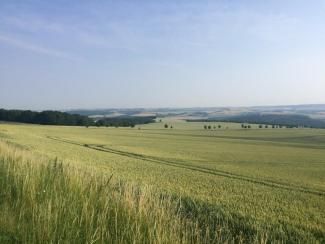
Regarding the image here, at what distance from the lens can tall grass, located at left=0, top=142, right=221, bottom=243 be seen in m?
5.82

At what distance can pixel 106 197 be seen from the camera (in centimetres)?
769

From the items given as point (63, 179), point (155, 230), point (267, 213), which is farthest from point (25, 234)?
point (267, 213)

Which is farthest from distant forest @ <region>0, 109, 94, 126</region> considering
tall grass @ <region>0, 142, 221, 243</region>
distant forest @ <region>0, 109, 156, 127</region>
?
tall grass @ <region>0, 142, 221, 243</region>

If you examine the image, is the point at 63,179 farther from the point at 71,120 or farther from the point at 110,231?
the point at 71,120

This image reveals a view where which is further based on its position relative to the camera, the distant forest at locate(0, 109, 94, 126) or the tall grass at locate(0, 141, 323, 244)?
the distant forest at locate(0, 109, 94, 126)

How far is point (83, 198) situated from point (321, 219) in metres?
7.16

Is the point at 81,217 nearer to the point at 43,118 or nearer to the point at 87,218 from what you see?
the point at 87,218

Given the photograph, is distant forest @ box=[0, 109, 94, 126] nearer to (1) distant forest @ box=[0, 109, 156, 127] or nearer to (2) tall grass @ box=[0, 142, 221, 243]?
(1) distant forest @ box=[0, 109, 156, 127]

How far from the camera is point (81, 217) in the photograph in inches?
251

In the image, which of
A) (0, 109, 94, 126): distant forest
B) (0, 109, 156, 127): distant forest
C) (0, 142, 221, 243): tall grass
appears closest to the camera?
(0, 142, 221, 243): tall grass

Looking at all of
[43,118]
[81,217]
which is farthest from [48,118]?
[81,217]

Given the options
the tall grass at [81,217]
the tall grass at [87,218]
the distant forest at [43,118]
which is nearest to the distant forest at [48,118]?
the distant forest at [43,118]

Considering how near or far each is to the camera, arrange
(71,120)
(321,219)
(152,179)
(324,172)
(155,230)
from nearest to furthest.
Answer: (155,230)
(321,219)
(152,179)
(324,172)
(71,120)

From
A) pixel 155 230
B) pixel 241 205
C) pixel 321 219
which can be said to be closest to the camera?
pixel 155 230
